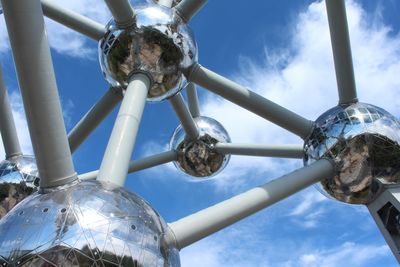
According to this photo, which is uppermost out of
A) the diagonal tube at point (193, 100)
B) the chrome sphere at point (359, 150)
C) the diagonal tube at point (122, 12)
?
the diagonal tube at point (193, 100)

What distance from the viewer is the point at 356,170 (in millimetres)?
5664

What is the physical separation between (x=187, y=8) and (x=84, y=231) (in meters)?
3.57

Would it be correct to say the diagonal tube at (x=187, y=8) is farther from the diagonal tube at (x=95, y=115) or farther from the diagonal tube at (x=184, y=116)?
the diagonal tube at (x=184, y=116)

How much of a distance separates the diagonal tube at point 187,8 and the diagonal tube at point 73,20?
3.04ft

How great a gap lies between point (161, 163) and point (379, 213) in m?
3.87

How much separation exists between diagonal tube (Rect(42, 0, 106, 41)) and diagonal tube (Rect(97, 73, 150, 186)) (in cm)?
154

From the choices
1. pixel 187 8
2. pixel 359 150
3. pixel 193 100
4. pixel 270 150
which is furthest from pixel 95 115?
pixel 193 100

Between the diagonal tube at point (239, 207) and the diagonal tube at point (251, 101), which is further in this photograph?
the diagonal tube at point (251, 101)

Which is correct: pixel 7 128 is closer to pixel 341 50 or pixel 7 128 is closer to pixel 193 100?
pixel 193 100

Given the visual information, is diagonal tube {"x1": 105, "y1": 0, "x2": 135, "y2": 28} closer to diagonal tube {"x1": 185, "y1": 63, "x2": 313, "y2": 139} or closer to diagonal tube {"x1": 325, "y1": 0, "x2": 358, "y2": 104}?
diagonal tube {"x1": 185, "y1": 63, "x2": 313, "y2": 139}

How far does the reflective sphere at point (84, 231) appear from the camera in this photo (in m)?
3.17

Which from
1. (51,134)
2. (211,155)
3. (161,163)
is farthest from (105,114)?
(51,134)

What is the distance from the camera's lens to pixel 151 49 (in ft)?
18.4

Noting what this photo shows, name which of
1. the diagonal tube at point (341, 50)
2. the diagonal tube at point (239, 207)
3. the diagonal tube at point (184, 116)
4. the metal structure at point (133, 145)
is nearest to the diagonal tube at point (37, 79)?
the metal structure at point (133, 145)
